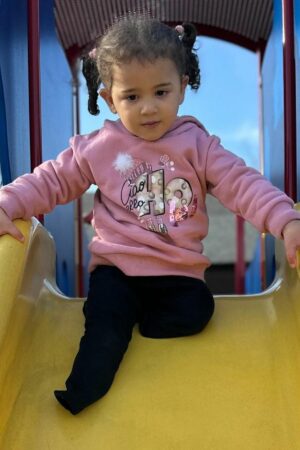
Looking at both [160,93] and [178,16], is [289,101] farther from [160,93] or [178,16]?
[178,16]

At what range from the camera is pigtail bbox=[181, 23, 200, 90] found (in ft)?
4.67

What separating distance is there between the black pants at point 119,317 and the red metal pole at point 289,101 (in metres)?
0.47

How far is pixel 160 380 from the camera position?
1.17m

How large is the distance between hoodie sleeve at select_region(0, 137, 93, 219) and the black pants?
0.17m

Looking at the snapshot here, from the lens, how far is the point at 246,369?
3.92 feet

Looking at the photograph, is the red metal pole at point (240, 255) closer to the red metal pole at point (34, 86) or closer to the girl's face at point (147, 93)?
the red metal pole at point (34, 86)

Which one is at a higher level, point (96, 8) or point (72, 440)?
point (96, 8)

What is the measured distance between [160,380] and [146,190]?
385 mm

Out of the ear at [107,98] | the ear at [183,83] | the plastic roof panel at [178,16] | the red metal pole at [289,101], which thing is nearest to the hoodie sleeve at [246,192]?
the ear at [183,83]

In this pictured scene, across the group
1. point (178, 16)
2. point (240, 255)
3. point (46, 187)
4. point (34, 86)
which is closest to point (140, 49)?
point (46, 187)

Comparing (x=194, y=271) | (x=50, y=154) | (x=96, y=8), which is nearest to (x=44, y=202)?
(x=194, y=271)

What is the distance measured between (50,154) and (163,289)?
36.5 inches

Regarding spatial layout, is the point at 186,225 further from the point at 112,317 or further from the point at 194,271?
the point at 112,317

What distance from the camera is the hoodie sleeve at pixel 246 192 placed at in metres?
1.21
